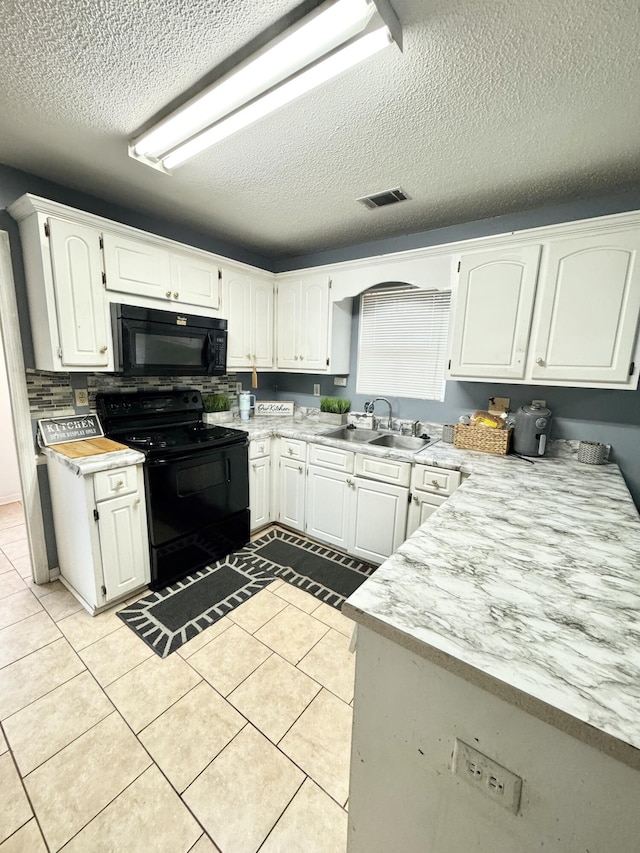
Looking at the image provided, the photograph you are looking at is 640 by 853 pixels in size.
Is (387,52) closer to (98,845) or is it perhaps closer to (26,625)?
(98,845)

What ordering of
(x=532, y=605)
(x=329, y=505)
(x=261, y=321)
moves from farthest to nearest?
(x=261, y=321), (x=329, y=505), (x=532, y=605)

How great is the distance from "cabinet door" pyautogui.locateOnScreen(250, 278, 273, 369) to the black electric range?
0.75 meters

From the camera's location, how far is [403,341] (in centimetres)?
289

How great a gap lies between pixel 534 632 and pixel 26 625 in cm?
251

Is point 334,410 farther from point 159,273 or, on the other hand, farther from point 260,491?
point 159,273

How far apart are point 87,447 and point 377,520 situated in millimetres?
1922

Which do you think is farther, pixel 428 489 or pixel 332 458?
pixel 332 458

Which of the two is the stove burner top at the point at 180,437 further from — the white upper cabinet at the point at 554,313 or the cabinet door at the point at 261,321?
the white upper cabinet at the point at 554,313

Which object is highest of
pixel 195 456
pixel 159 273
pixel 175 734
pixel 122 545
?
pixel 159 273

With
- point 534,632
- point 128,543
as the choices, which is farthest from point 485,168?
point 128,543

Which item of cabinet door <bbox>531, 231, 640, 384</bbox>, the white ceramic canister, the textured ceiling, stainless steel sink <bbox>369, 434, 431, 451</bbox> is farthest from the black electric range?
cabinet door <bbox>531, 231, 640, 384</bbox>

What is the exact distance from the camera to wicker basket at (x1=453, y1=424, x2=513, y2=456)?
2174 millimetres

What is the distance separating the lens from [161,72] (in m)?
1.28

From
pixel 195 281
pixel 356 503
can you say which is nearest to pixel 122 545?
pixel 356 503
